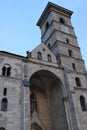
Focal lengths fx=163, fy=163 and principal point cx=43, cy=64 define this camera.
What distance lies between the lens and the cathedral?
14.5 metres

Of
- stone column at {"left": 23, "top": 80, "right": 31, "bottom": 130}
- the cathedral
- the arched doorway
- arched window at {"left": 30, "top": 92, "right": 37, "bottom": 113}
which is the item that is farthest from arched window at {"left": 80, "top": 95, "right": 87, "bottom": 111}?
stone column at {"left": 23, "top": 80, "right": 31, "bottom": 130}

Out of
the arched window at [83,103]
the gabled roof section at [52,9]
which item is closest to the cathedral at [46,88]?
the arched window at [83,103]

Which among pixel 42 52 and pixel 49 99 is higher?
pixel 42 52

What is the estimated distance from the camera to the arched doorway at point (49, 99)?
17.9 meters

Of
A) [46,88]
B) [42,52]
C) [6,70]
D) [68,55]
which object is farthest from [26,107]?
[68,55]

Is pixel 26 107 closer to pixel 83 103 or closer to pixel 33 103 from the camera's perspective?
pixel 33 103

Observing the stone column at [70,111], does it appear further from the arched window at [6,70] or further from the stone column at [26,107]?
the arched window at [6,70]

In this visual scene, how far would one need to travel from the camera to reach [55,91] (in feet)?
64.7

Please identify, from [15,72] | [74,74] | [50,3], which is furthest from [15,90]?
[50,3]

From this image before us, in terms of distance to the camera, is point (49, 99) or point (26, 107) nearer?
point (26, 107)

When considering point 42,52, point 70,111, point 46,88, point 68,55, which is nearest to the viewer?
point 70,111

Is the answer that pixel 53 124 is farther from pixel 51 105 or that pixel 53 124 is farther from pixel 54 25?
pixel 54 25

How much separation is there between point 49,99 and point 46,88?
1.44 metres

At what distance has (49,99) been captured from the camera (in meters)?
20.5
